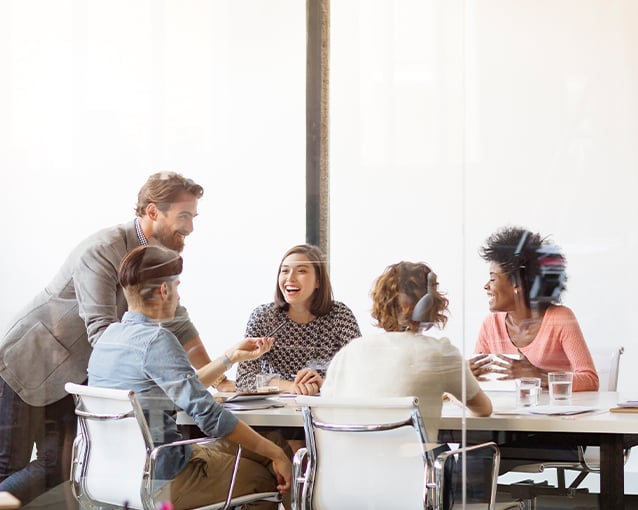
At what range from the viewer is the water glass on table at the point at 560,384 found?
3.12 meters

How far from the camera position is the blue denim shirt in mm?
3338

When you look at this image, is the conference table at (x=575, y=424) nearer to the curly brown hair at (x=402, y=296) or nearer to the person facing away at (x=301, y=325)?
the person facing away at (x=301, y=325)

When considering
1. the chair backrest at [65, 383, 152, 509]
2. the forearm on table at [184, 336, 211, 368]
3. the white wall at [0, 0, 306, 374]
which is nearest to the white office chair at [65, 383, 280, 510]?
the chair backrest at [65, 383, 152, 509]

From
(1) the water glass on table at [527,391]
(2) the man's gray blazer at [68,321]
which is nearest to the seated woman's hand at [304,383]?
(2) the man's gray blazer at [68,321]

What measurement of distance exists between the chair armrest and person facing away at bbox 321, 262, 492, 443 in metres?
0.20

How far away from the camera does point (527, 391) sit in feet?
10.3

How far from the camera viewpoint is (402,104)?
340 cm

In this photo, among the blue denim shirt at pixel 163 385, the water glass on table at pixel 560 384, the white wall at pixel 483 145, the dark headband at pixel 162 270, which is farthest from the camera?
the dark headband at pixel 162 270

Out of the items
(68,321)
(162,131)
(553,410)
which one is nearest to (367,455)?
(553,410)

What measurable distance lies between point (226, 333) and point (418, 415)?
0.79m

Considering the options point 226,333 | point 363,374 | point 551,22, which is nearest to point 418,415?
point 363,374

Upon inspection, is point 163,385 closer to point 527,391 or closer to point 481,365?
point 481,365

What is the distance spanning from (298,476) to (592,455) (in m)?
0.91

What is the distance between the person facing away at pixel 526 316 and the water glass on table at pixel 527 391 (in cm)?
2
